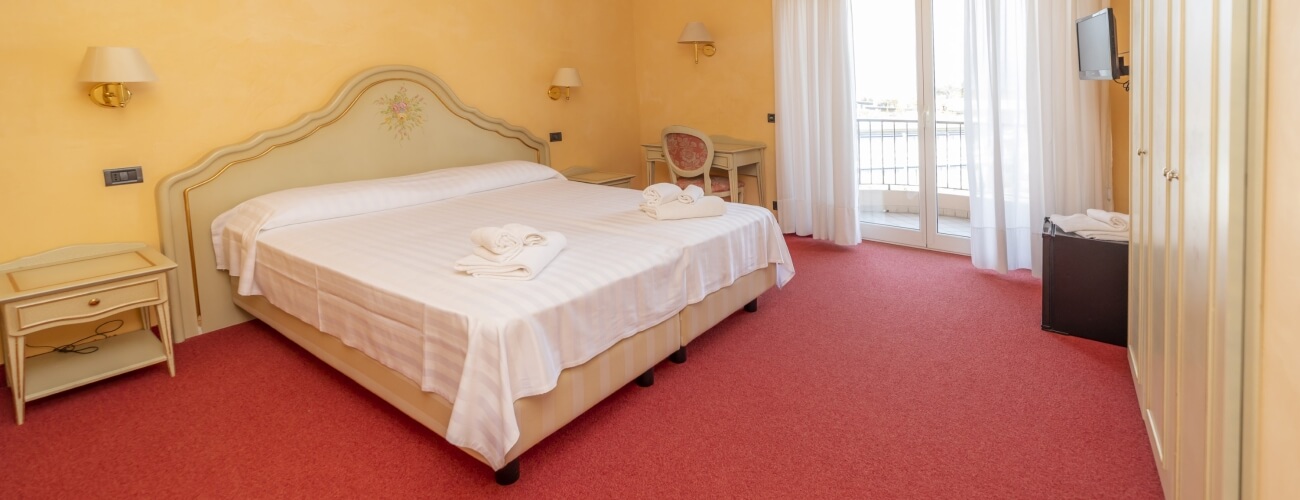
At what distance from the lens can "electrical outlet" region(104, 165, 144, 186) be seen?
3.24m

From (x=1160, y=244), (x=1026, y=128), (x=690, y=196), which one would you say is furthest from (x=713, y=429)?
(x=1026, y=128)

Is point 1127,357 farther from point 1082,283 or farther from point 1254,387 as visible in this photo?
point 1254,387

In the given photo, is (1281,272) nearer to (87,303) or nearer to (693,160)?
(87,303)

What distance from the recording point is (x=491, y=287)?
2301 millimetres

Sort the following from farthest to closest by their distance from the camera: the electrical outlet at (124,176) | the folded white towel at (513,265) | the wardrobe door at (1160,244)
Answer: the electrical outlet at (124,176) → the folded white towel at (513,265) → the wardrobe door at (1160,244)

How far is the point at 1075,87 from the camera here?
365 cm

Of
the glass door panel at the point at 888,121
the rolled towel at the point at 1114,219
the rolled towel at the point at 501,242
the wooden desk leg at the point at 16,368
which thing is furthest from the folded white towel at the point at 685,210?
the wooden desk leg at the point at 16,368

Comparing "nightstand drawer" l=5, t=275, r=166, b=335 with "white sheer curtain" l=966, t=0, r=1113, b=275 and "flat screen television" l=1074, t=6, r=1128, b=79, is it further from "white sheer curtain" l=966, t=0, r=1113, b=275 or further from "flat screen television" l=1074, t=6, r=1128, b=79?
"white sheer curtain" l=966, t=0, r=1113, b=275

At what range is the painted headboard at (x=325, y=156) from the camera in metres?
3.43

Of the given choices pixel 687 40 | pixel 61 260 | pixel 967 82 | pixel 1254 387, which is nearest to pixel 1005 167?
pixel 967 82

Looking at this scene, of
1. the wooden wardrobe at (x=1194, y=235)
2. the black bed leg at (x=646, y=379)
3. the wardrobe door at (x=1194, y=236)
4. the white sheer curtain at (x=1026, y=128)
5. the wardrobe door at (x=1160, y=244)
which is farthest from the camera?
the white sheer curtain at (x=1026, y=128)

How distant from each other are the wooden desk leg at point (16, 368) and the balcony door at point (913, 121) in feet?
14.5

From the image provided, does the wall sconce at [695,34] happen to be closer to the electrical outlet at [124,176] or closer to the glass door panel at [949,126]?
the glass door panel at [949,126]

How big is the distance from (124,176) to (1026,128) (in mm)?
4429
